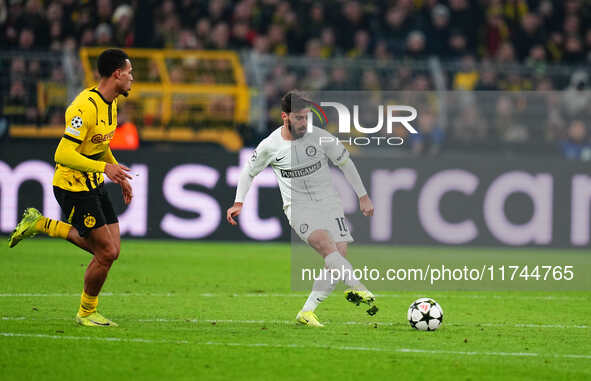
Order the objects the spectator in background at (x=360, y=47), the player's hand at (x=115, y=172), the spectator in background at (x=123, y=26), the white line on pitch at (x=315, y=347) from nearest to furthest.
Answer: the white line on pitch at (x=315, y=347)
the player's hand at (x=115, y=172)
the spectator in background at (x=123, y=26)
the spectator in background at (x=360, y=47)

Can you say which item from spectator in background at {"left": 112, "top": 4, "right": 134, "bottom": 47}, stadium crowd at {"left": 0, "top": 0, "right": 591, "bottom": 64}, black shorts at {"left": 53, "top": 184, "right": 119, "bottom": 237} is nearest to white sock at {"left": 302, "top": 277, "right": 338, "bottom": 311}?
black shorts at {"left": 53, "top": 184, "right": 119, "bottom": 237}

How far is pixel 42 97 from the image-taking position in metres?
16.7

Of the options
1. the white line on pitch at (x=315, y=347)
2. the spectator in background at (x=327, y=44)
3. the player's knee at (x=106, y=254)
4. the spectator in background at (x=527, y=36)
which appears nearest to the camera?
the white line on pitch at (x=315, y=347)

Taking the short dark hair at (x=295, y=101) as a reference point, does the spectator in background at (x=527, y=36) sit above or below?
above

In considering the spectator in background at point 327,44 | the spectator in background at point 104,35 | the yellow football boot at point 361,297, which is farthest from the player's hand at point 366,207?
the spectator in background at point 327,44

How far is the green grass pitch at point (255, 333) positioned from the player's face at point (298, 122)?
1.65 meters

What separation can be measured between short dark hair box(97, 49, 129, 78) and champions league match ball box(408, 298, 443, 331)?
313 centimetres

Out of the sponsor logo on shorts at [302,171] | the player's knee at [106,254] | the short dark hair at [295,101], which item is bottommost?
the player's knee at [106,254]

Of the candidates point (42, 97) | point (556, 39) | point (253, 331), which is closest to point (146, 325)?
point (253, 331)

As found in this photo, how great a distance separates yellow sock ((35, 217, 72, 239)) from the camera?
28.7ft

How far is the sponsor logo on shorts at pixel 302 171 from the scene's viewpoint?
354 inches

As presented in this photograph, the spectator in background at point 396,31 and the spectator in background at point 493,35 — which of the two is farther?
the spectator in background at point 493,35

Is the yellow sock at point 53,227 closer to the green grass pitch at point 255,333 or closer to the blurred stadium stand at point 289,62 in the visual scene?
the green grass pitch at point 255,333

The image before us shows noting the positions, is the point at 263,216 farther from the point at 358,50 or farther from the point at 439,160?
the point at 358,50
